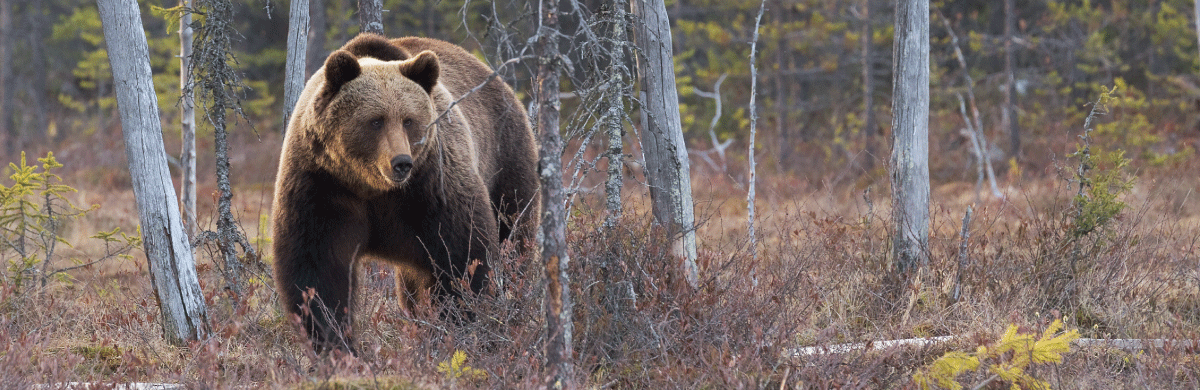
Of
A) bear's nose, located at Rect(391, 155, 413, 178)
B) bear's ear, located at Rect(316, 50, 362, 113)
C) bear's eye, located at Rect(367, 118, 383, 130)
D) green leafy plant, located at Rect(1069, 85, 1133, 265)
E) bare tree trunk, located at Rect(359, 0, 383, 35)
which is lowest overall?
green leafy plant, located at Rect(1069, 85, 1133, 265)

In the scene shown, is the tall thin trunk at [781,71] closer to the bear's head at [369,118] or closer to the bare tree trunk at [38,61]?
the bear's head at [369,118]

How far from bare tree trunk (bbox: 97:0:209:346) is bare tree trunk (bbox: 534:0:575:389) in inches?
120

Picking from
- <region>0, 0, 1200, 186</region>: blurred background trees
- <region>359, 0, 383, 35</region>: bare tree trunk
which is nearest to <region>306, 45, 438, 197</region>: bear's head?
<region>359, 0, 383, 35</region>: bare tree trunk

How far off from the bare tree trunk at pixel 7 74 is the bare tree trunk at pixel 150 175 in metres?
19.8

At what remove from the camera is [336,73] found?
462 cm

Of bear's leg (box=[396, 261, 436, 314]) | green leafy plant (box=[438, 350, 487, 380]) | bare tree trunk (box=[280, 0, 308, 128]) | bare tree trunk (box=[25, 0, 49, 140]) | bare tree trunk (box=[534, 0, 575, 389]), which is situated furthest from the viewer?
bare tree trunk (box=[25, 0, 49, 140])

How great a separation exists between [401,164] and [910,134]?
431 centimetres

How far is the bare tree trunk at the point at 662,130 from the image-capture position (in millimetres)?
5758

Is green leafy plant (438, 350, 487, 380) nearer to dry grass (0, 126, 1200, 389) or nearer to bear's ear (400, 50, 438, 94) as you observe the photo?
dry grass (0, 126, 1200, 389)

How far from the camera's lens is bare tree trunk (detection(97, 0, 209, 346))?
5.41m

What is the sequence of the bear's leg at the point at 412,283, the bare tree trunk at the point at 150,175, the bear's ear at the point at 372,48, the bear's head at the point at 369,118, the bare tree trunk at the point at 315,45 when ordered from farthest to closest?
the bare tree trunk at the point at 315,45
the bear's ear at the point at 372,48
the bare tree trunk at the point at 150,175
the bear's leg at the point at 412,283
the bear's head at the point at 369,118

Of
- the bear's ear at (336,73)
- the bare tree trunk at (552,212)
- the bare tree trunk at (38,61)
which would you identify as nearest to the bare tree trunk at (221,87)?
the bear's ear at (336,73)

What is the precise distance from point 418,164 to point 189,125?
4.00 meters

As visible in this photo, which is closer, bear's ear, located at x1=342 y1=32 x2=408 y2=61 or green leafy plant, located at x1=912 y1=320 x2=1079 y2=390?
green leafy plant, located at x1=912 y1=320 x2=1079 y2=390
